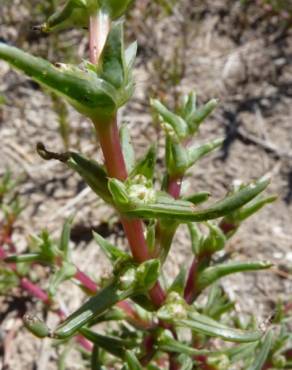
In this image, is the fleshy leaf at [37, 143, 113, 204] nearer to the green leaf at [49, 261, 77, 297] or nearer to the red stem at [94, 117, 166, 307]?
the red stem at [94, 117, 166, 307]

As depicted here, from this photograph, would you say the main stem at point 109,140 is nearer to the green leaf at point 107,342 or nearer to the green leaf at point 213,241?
the green leaf at point 213,241

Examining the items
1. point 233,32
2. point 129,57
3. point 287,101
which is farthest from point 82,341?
point 233,32

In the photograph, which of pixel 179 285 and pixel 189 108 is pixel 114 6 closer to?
pixel 189 108

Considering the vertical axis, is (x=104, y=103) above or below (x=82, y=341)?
above

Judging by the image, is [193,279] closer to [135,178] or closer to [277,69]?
[135,178]

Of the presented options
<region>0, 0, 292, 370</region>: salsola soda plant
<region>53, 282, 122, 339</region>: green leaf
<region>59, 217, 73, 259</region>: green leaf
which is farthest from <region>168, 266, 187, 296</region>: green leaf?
<region>59, 217, 73, 259</region>: green leaf

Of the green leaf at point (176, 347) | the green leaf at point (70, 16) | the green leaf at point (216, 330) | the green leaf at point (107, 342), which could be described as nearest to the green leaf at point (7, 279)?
the green leaf at point (107, 342)

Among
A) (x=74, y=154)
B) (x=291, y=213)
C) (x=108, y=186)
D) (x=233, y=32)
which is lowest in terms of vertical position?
(x=291, y=213)
